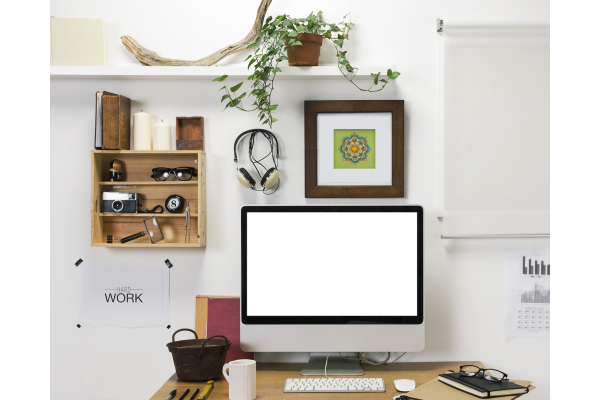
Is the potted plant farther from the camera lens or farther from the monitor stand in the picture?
the monitor stand

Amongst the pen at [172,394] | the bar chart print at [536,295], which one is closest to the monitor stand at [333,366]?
the pen at [172,394]

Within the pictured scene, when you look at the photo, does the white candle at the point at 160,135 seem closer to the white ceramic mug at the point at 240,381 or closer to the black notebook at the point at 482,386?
the white ceramic mug at the point at 240,381

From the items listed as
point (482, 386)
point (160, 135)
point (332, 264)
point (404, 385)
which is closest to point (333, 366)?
point (404, 385)

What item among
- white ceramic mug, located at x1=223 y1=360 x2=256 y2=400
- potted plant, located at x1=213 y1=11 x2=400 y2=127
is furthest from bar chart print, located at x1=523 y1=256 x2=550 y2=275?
white ceramic mug, located at x1=223 y1=360 x2=256 y2=400

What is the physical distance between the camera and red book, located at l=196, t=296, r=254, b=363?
5.17ft

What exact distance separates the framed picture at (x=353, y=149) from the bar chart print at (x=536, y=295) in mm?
616

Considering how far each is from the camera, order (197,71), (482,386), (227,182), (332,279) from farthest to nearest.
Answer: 1. (227,182)
2. (197,71)
3. (332,279)
4. (482,386)

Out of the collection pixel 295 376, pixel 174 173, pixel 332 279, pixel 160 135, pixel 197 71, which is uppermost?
pixel 197 71

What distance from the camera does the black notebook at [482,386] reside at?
120 cm

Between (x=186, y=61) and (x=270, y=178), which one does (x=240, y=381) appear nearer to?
(x=270, y=178)

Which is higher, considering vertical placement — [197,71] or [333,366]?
[197,71]

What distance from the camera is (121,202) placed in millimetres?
1612

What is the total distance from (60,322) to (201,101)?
999mm

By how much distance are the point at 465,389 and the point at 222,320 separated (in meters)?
0.83
